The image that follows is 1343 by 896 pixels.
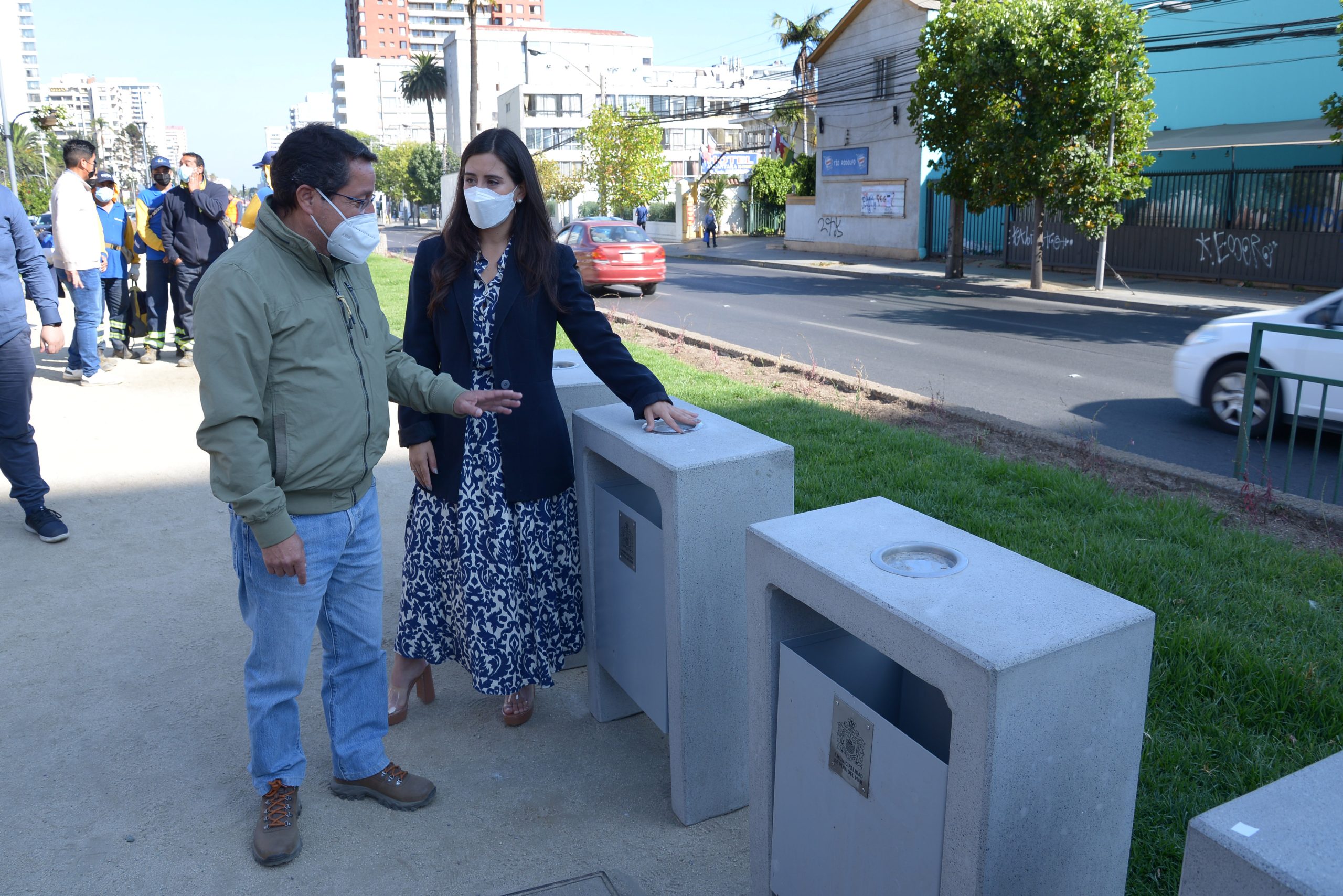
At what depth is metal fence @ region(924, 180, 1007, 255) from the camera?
28062 mm

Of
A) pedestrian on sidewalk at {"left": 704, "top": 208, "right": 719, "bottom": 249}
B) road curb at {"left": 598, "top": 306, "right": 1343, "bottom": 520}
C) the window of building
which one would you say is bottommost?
road curb at {"left": 598, "top": 306, "right": 1343, "bottom": 520}

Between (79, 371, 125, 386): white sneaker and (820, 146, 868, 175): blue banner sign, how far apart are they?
90.5ft

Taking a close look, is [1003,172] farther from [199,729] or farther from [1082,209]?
[199,729]

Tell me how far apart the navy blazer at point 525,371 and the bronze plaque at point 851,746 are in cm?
136

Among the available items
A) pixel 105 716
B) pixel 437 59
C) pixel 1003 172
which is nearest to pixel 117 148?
pixel 437 59

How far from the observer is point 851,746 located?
6.79 feet

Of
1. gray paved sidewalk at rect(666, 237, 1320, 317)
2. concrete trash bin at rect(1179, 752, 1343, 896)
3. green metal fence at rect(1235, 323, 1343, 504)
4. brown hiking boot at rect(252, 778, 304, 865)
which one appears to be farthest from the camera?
gray paved sidewalk at rect(666, 237, 1320, 317)

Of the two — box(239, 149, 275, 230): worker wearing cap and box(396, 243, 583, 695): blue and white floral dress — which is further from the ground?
box(239, 149, 275, 230): worker wearing cap

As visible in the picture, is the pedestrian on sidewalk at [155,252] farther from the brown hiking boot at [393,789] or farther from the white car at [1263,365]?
the white car at [1263,365]

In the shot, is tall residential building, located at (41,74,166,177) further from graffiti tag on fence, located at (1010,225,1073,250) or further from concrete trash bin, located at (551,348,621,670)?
concrete trash bin, located at (551,348,621,670)

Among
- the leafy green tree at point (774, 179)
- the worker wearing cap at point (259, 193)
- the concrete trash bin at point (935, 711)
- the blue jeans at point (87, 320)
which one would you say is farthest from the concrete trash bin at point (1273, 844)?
the leafy green tree at point (774, 179)

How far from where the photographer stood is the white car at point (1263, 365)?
7.16 metres

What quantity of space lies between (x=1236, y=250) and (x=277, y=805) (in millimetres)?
22534

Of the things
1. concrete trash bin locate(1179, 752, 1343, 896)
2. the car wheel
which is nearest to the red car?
the car wheel
